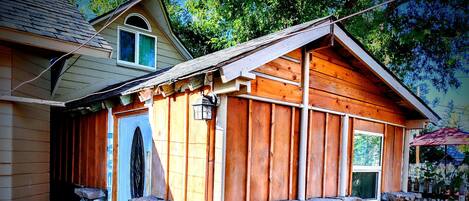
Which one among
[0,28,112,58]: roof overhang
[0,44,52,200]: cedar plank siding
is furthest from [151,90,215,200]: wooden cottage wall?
[0,44,52,200]: cedar plank siding

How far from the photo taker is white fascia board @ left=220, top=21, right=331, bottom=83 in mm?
3916

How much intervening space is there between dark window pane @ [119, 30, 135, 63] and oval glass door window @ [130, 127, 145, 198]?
4040mm

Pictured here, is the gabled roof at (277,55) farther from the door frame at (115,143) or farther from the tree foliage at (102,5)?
the tree foliage at (102,5)

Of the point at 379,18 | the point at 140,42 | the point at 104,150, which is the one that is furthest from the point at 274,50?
the point at 379,18

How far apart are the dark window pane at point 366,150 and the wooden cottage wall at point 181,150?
3189 mm

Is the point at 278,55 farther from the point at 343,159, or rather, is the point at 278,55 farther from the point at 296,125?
the point at 343,159

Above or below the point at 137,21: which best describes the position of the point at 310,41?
below

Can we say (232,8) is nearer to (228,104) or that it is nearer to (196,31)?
(196,31)

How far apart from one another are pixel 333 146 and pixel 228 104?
2.43 metres

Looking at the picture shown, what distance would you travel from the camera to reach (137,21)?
9734 mm

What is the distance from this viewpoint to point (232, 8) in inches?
529

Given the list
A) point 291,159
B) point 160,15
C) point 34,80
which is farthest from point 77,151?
point 291,159

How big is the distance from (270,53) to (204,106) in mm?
1128

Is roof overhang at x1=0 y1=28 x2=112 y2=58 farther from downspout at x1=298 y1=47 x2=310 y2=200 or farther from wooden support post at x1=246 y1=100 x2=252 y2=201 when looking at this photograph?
downspout at x1=298 y1=47 x2=310 y2=200
